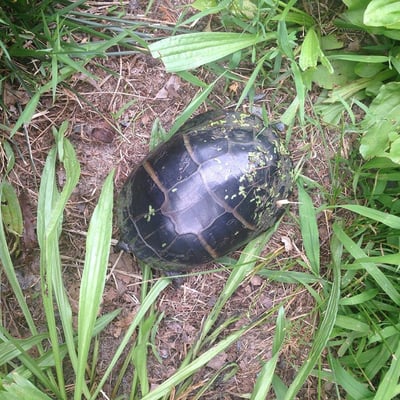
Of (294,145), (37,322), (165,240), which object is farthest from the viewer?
(294,145)

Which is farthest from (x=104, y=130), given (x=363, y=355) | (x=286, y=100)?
(x=363, y=355)

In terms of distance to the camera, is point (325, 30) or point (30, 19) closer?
point (30, 19)

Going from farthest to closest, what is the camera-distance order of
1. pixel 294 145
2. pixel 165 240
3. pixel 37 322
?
pixel 294 145
pixel 37 322
pixel 165 240

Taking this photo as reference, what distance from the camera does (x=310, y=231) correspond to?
1.99 m

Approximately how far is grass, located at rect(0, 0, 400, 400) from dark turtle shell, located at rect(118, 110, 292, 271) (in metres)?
0.11

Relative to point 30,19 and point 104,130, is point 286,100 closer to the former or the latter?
point 104,130

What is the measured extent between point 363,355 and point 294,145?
78cm

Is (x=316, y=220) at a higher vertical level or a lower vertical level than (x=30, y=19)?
lower

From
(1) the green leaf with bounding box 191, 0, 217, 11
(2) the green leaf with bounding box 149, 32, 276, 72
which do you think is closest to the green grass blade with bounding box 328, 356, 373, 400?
(2) the green leaf with bounding box 149, 32, 276, 72

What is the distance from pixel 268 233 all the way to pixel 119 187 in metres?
0.56

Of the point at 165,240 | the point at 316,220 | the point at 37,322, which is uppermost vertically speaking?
the point at 165,240

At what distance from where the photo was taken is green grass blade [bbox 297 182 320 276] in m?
1.98

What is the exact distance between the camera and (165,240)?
1.81 metres

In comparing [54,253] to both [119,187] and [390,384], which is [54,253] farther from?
[390,384]
